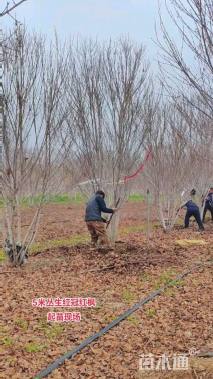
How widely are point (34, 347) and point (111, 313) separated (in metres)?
1.36

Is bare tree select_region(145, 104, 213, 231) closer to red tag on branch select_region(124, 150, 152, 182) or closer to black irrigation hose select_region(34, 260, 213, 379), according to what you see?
red tag on branch select_region(124, 150, 152, 182)

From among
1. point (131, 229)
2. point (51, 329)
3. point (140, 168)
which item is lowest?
point (131, 229)

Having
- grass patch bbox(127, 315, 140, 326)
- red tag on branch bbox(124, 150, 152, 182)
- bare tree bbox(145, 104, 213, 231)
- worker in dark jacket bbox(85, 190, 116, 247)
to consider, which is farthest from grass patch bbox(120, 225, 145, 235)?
grass patch bbox(127, 315, 140, 326)

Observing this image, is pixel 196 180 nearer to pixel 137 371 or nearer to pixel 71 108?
pixel 71 108

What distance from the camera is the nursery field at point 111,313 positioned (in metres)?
4.28

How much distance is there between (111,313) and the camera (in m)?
5.78

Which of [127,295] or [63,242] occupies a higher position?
[127,295]

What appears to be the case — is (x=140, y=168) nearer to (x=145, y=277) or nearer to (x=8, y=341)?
(x=145, y=277)

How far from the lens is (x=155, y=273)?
818 cm

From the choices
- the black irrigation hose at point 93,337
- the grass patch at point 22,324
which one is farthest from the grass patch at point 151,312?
the grass patch at point 22,324

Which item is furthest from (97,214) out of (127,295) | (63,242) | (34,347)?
(34,347)

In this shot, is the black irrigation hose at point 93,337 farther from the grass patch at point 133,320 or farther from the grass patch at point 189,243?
the grass patch at point 189,243

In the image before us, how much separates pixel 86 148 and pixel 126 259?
137 inches

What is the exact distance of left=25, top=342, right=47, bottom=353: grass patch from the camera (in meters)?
4.59
